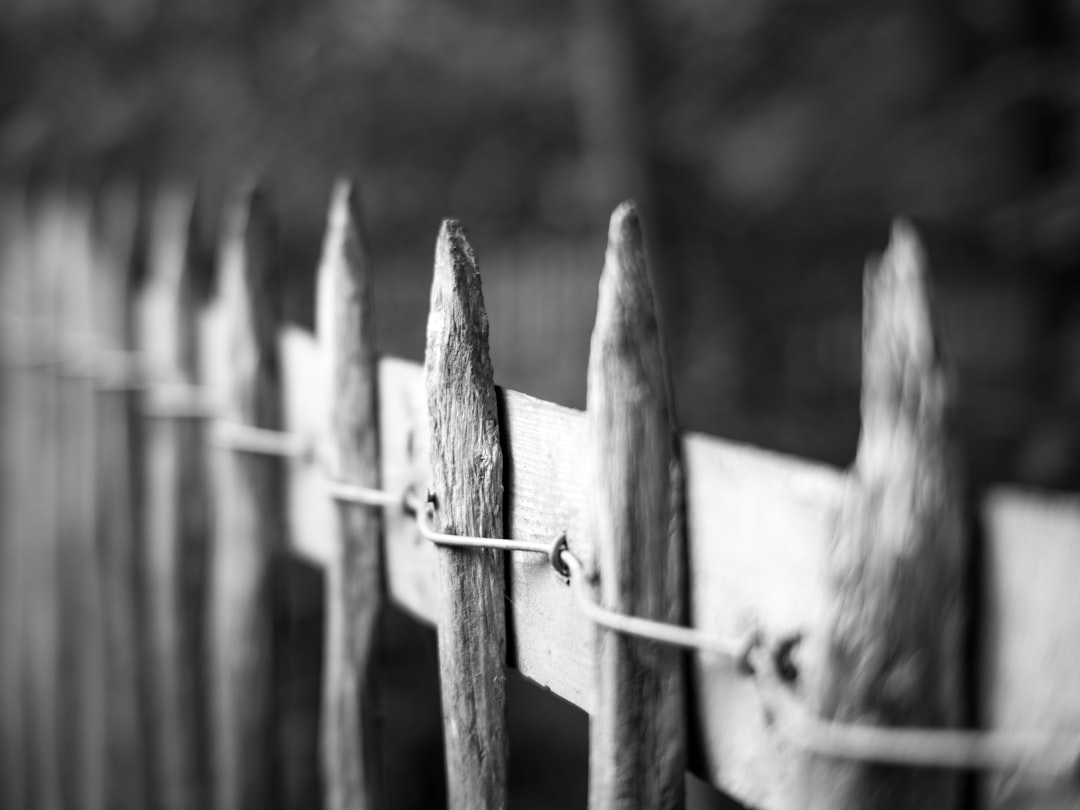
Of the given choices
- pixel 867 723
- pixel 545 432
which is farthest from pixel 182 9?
pixel 867 723

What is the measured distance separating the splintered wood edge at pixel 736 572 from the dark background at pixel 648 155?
2.53 m

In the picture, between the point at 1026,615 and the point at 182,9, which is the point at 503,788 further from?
the point at 182,9

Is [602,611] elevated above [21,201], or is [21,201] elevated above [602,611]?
[21,201]

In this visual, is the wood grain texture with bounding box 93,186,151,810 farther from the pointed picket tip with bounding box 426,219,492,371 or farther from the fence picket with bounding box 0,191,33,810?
the pointed picket tip with bounding box 426,219,492,371

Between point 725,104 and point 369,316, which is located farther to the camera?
point 725,104

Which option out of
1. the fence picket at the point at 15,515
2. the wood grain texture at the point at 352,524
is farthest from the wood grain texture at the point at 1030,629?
the fence picket at the point at 15,515

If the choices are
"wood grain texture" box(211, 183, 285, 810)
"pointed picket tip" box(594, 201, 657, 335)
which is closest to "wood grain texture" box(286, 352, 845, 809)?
Result: "pointed picket tip" box(594, 201, 657, 335)

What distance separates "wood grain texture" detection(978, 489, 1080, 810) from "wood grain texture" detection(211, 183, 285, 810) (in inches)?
56.6

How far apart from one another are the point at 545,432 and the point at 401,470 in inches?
16.6

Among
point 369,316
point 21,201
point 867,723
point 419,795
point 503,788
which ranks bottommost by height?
point 419,795

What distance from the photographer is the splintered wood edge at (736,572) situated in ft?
2.53

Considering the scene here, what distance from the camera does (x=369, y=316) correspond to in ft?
5.40

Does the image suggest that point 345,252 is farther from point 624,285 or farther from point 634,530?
point 634,530

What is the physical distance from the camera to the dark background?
464 centimetres
